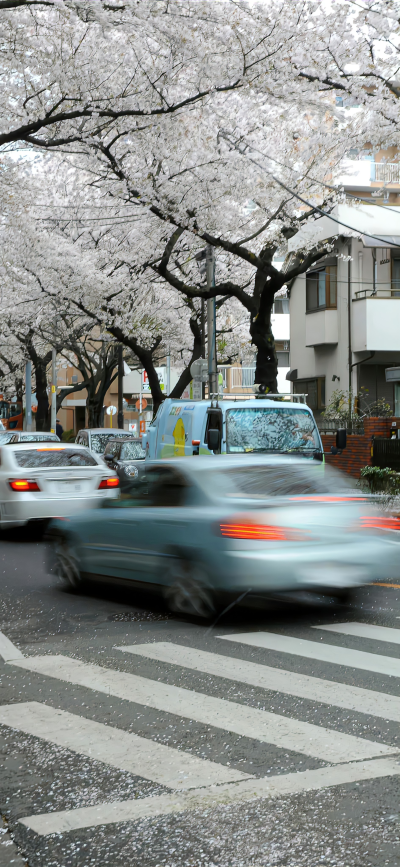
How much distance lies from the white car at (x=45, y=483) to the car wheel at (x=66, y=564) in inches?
142

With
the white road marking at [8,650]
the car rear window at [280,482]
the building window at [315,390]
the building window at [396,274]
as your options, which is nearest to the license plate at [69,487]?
the car rear window at [280,482]

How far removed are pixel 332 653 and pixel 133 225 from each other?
2479cm

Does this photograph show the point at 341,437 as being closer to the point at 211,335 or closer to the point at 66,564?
the point at 211,335

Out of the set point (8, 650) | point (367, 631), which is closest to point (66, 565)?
point (8, 650)

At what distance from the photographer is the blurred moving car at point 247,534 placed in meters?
7.74

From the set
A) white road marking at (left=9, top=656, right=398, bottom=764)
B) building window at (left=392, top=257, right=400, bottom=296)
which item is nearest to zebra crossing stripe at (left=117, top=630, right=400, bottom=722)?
white road marking at (left=9, top=656, right=398, bottom=764)

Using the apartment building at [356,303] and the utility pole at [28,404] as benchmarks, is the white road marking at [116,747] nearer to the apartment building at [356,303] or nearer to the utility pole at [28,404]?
the apartment building at [356,303]

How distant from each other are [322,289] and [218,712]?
28.9m

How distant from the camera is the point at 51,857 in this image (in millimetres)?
3625

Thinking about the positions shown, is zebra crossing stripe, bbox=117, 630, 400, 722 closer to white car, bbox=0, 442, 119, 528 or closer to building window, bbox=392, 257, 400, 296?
white car, bbox=0, 442, 119, 528

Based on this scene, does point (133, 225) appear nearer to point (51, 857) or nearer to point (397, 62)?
point (397, 62)

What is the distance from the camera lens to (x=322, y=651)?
6.92 metres

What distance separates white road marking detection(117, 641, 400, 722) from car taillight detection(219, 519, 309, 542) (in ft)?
3.52

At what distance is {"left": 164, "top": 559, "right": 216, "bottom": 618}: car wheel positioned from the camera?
792 cm
